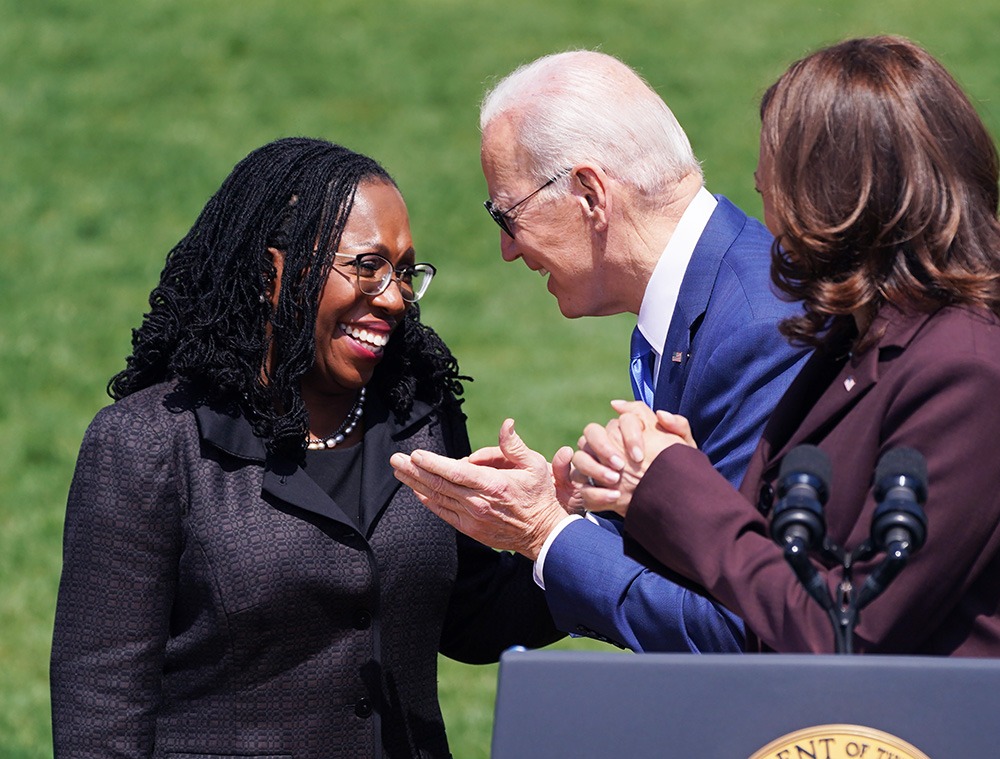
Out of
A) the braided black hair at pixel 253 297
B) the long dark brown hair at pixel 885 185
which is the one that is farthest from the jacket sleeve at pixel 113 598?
the long dark brown hair at pixel 885 185

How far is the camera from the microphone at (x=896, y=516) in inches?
70.1

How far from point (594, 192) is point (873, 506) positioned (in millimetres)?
1533

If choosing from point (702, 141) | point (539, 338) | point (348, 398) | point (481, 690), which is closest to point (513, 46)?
point (702, 141)

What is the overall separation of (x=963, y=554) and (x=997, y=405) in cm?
23

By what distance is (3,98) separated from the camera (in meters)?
13.4

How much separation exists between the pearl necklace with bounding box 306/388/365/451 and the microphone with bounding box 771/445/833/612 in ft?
5.34

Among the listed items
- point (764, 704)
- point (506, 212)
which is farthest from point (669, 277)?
point (764, 704)

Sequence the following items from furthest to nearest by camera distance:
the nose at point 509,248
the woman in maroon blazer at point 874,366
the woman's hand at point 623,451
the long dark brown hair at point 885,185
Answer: the nose at point 509,248 < the woman's hand at point 623,451 < the long dark brown hair at point 885,185 < the woman in maroon blazer at point 874,366

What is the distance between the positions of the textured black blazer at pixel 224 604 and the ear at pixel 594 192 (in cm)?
85

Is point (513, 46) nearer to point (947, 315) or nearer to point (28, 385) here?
point (28, 385)

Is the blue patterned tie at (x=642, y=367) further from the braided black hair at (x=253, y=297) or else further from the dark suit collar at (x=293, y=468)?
the braided black hair at (x=253, y=297)

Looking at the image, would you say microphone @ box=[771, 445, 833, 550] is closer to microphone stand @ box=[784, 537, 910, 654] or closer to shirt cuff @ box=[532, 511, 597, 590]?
microphone stand @ box=[784, 537, 910, 654]

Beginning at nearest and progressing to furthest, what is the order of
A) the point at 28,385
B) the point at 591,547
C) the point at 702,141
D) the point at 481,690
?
the point at 591,547 → the point at 481,690 → the point at 28,385 → the point at 702,141

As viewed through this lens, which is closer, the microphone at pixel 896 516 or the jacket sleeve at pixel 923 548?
the microphone at pixel 896 516
